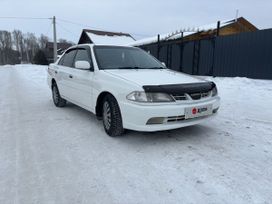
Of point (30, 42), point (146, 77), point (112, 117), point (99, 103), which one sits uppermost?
point (30, 42)

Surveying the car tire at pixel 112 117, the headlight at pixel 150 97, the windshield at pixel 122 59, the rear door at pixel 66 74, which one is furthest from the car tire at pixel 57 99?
the headlight at pixel 150 97

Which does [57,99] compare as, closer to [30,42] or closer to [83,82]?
[83,82]

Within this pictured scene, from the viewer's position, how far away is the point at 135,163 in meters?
3.15

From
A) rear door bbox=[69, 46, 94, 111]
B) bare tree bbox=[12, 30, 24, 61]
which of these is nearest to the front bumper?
rear door bbox=[69, 46, 94, 111]

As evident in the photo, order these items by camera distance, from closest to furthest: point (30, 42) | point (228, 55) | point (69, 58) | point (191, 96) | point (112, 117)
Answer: point (191, 96), point (112, 117), point (69, 58), point (228, 55), point (30, 42)

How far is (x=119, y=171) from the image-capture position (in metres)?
2.95

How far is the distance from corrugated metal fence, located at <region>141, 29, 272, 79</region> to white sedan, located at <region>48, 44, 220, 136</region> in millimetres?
7346

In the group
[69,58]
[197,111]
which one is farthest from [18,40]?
[197,111]

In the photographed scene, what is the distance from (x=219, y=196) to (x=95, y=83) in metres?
2.77

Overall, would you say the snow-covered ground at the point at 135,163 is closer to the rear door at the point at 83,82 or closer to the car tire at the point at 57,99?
the rear door at the point at 83,82

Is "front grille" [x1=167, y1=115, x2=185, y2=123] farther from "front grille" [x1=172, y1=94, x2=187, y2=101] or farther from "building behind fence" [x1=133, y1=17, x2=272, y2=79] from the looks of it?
"building behind fence" [x1=133, y1=17, x2=272, y2=79]

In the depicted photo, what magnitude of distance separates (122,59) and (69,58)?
169 cm

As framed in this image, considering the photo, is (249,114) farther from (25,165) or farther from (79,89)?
(25,165)

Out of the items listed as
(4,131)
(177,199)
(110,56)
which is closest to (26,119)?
(4,131)
